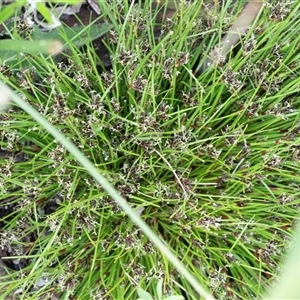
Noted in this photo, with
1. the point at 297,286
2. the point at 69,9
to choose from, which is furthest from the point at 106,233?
the point at 297,286

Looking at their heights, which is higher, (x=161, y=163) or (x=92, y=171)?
(x=92, y=171)

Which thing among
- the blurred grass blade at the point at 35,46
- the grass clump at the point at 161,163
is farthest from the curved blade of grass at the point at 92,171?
the grass clump at the point at 161,163

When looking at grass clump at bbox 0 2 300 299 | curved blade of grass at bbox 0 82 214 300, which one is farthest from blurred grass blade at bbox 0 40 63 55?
grass clump at bbox 0 2 300 299

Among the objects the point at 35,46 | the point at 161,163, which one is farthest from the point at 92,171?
the point at 161,163

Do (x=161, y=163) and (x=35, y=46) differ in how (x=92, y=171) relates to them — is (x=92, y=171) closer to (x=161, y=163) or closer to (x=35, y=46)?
(x=35, y=46)

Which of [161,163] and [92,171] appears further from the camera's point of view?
[161,163]

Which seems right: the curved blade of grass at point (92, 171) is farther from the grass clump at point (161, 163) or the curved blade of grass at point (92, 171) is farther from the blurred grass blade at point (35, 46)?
the grass clump at point (161, 163)

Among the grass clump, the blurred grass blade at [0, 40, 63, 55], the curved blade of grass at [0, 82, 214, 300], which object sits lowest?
the grass clump

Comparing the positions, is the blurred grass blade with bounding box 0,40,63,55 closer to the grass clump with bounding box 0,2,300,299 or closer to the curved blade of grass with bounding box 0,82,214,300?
the curved blade of grass with bounding box 0,82,214,300

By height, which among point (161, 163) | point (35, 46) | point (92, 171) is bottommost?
point (161, 163)
